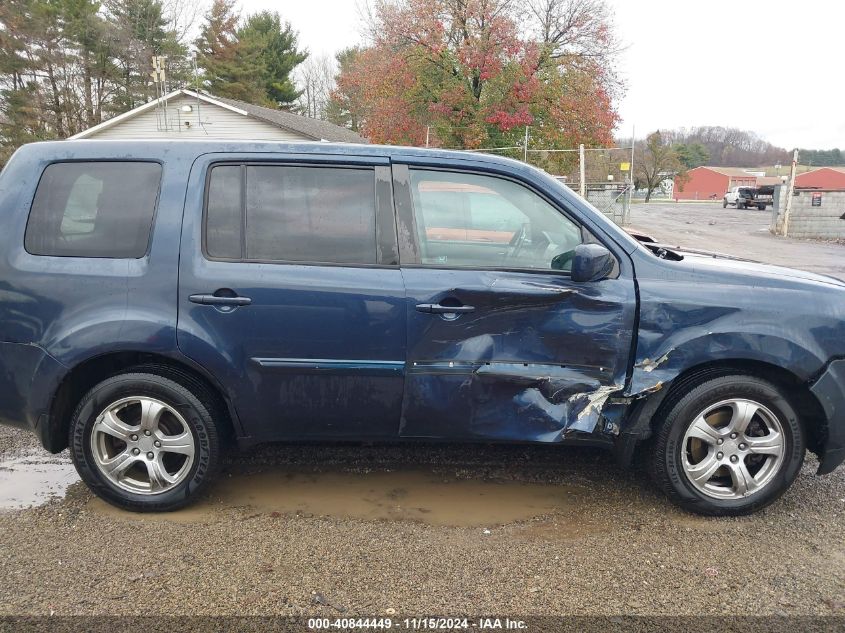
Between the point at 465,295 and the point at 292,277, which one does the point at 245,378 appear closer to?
the point at 292,277

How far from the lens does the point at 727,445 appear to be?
3.17 meters

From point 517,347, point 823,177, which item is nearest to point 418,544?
point 517,347

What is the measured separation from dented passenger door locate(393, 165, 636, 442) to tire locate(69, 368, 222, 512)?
1.07m

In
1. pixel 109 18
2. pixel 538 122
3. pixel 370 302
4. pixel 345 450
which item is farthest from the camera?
pixel 109 18

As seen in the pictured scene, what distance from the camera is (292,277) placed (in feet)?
10.1

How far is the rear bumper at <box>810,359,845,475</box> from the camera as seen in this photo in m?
3.08

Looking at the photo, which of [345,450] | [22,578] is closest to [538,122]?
[345,450]

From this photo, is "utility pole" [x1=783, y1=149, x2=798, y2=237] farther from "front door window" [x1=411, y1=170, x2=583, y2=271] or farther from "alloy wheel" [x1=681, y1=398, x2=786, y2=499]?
"front door window" [x1=411, y1=170, x2=583, y2=271]

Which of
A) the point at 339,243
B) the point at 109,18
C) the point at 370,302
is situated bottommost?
the point at 370,302

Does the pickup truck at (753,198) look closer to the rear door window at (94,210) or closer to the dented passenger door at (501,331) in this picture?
the dented passenger door at (501,331)

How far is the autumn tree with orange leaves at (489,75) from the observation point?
25203mm

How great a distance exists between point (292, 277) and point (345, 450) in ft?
4.73

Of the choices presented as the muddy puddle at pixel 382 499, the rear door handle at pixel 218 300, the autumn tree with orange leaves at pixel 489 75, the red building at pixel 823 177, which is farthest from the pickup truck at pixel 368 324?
the red building at pixel 823 177

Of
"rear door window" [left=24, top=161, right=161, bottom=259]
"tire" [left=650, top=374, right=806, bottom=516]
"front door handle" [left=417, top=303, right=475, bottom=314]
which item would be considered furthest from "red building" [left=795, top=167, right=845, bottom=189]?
"rear door window" [left=24, top=161, right=161, bottom=259]
